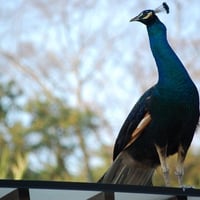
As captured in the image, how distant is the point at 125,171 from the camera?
12.1 feet

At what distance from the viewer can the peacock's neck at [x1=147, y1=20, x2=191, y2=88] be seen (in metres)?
3.62

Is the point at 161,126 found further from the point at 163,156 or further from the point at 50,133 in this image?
the point at 50,133

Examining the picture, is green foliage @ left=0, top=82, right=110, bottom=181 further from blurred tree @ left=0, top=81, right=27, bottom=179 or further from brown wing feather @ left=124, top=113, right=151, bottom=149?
brown wing feather @ left=124, top=113, right=151, bottom=149

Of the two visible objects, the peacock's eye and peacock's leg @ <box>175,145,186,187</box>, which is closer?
peacock's leg @ <box>175,145,186,187</box>

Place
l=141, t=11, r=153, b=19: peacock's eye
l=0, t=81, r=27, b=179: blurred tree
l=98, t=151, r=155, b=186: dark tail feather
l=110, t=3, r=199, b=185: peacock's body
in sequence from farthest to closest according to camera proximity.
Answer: l=0, t=81, r=27, b=179: blurred tree
l=141, t=11, r=153, b=19: peacock's eye
l=98, t=151, r=155, b=186: dark tail feather
l=110, t=3, r=199, b=185: peacock's body

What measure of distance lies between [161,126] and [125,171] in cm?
31

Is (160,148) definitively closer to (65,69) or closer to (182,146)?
(182,146)

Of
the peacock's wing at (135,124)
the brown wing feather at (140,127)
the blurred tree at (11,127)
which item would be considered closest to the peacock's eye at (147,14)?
the peacock's wing at (135,124)

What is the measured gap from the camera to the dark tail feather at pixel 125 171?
367 cm

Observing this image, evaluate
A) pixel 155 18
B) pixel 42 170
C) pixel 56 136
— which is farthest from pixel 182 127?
pixel 56 136

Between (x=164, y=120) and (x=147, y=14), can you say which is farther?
(x=147, y=14)

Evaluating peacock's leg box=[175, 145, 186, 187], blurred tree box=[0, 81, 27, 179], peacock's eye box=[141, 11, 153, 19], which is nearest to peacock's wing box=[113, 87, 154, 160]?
peacock's leg box=[175, 145, 186, 187]

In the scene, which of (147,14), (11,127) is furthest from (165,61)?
(11,127)

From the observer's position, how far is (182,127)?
3.59 meters
